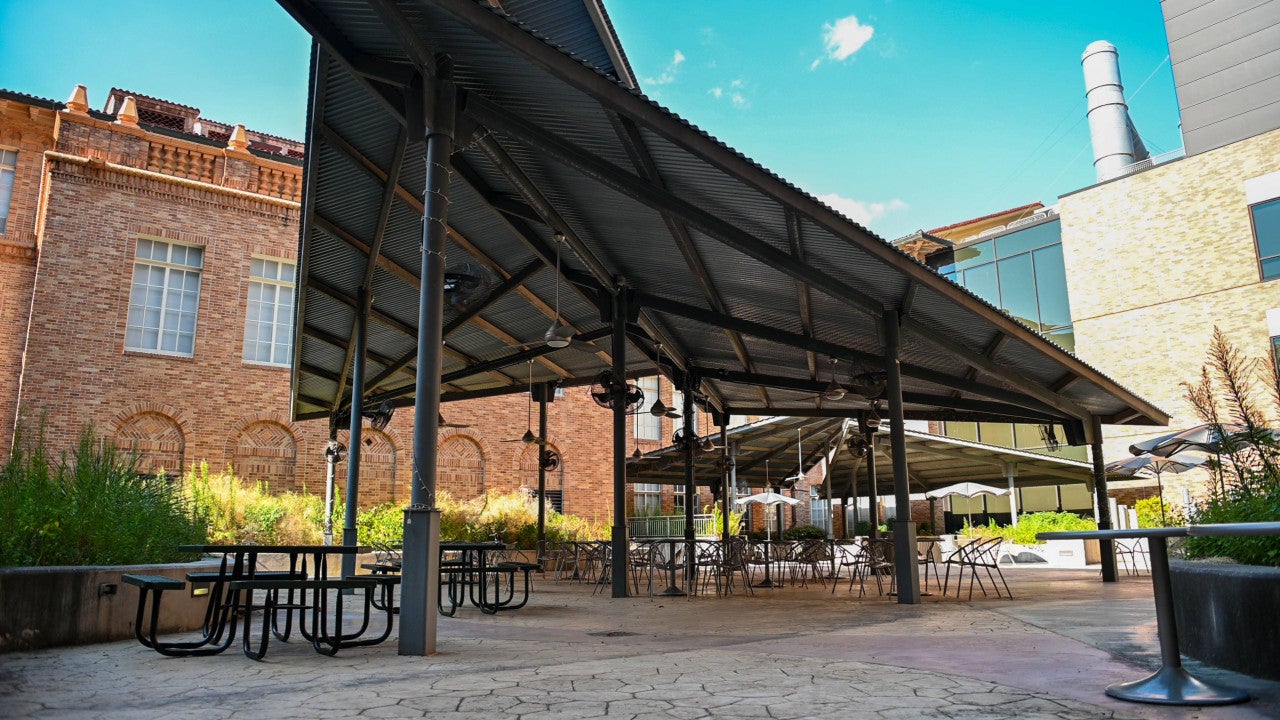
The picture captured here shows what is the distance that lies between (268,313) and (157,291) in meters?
2.42

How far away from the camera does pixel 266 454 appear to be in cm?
1919

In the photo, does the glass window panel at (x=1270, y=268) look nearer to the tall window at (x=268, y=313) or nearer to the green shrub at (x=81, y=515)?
the green shrub at (x=81, y=515)

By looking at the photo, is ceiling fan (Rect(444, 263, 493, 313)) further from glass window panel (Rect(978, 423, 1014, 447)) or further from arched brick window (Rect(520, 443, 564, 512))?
glass window panel (Rect(978, 423, 1014, 447))

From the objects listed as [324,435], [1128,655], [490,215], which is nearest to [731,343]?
[490,215]

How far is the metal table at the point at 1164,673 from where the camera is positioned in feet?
11.0

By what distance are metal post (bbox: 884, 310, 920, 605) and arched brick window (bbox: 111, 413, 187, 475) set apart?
15663 millimetres

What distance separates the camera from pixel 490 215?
9391mm

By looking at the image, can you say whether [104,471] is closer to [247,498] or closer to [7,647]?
[7,647]

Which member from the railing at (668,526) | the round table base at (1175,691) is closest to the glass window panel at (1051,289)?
the railing at (668,526)

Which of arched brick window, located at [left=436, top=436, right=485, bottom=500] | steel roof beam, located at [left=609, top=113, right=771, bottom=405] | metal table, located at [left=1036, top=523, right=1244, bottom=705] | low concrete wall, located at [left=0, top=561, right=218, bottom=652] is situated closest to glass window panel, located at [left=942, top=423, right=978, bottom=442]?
arched brick window, located at [left=436, top=436, right=485, bottom=500]

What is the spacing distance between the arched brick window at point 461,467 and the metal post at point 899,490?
48.4 feet

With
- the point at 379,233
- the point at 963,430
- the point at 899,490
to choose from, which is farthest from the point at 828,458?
the point at 379,233

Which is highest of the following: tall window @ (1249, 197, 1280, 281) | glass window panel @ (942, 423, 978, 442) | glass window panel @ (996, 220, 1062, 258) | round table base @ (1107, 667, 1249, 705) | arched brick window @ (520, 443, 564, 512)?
glass window panel @ (996, 220, 1062, 258)

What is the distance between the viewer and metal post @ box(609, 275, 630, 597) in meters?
10.3
